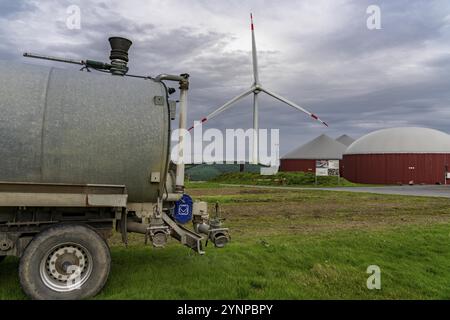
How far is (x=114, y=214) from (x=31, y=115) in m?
2.07

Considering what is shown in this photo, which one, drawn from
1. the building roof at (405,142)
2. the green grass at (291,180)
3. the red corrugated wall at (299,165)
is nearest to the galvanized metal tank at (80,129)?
the green grass at (291,180)

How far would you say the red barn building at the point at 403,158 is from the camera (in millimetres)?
54875

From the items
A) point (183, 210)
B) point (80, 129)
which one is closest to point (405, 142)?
point (183, 210)

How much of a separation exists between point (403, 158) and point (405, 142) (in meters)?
3.10

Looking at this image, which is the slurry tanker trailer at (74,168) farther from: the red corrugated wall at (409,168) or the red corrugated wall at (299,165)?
the red corrugated wall at (299,165)

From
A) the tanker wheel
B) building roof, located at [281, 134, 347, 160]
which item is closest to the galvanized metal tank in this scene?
the tanker wheel

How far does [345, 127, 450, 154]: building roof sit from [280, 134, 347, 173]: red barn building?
16248mm

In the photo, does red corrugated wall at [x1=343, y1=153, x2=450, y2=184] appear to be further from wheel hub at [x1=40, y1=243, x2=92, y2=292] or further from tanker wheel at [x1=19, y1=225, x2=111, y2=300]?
wheel hub at [x1=40, y1=243, x2=92, y2=292]

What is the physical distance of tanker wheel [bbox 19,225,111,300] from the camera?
229 inches

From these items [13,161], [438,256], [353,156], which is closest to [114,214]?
[13,161]

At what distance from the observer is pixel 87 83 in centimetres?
667

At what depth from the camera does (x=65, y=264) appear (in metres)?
6.01

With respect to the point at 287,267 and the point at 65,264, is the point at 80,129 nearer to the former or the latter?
the point at 65,264
